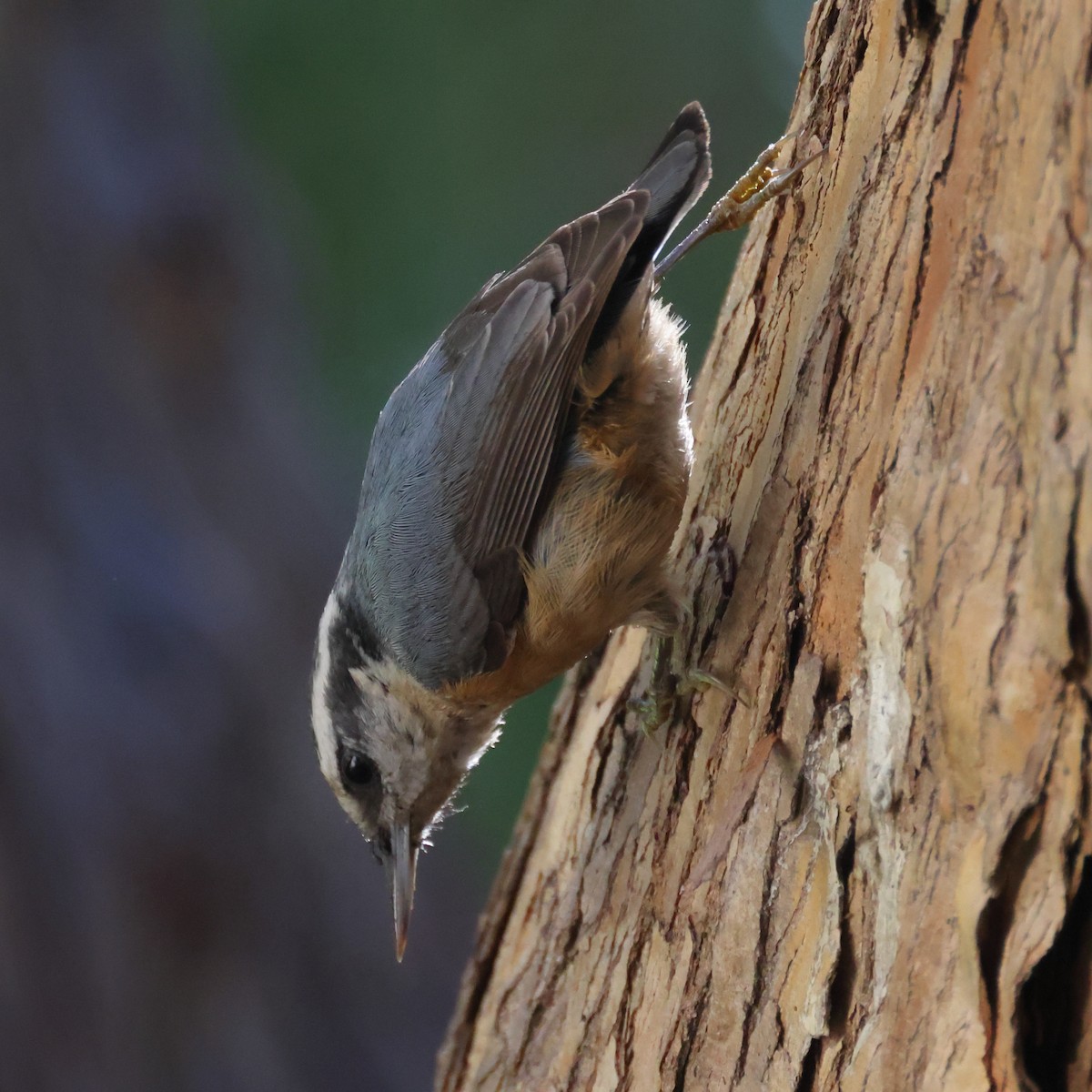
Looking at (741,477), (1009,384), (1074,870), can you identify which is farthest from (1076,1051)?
(741,477)

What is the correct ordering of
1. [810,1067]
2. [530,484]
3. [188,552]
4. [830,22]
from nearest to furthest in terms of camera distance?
[810,1067] < [830,22] < [530,484] < [188,552]

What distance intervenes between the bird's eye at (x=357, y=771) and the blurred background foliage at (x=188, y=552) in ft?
4.75

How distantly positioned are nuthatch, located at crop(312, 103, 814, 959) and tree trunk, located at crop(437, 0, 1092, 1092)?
137 millimetres

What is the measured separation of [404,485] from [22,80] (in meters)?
2.67

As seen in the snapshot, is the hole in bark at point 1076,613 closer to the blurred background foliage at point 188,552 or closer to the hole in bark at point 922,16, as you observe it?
the hole in bark at point 922,16

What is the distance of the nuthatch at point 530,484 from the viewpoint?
227 cm

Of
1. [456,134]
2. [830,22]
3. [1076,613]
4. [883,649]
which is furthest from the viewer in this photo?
[456,134]

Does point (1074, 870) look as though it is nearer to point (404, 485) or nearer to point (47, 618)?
point (404, 485)

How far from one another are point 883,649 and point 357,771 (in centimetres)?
142

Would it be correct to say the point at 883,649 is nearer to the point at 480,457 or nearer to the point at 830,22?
the point at 480,457

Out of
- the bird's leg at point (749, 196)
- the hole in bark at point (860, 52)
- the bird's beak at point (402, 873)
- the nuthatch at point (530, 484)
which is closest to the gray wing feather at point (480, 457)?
the nuthatch at point (530, 484)

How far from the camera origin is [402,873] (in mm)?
2533

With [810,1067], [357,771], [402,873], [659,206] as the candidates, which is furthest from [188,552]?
[810,1067]

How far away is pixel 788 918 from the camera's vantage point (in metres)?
1.59
